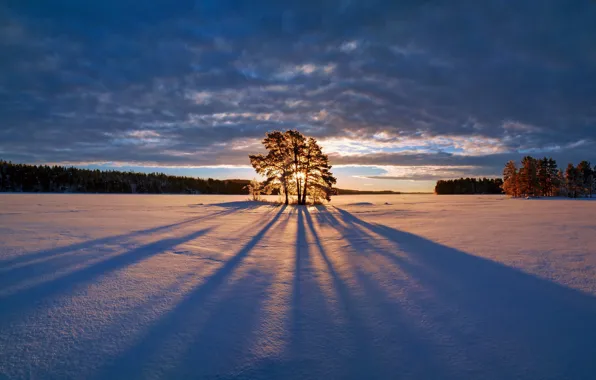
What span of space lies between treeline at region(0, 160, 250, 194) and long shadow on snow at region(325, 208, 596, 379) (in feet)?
211

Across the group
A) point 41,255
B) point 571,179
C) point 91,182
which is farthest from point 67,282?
point 91,182

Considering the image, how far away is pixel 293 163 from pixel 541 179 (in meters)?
68.6

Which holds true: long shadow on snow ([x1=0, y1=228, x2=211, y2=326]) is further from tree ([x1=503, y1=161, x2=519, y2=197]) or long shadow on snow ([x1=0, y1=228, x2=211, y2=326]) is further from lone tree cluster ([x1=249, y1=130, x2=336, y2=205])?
tree ([x1=503, y1=161, x2=519, y2=197])

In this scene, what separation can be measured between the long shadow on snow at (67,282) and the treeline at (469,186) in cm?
14287

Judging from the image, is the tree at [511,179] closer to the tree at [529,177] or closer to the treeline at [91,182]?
the tree at [529,177]

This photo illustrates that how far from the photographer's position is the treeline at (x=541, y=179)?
64.1 meters

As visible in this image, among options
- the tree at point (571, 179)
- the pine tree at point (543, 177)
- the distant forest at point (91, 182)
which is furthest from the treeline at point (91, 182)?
the tree at point (571, 179)

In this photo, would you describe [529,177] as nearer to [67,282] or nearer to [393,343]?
[393,343]

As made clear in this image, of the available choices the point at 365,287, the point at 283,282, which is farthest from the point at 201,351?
the point at 365,287

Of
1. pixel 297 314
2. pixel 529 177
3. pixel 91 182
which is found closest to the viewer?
pixel 297 314

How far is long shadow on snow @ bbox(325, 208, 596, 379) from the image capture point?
2.78m

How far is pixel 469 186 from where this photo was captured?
130500 millimetres

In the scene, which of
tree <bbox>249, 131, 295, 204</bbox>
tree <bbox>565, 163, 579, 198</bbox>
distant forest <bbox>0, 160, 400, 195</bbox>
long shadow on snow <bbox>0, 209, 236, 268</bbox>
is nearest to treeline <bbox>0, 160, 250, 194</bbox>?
distant forest <bbox>0, 160, 400, 195</bbox>

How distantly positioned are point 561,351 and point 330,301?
2.63m
